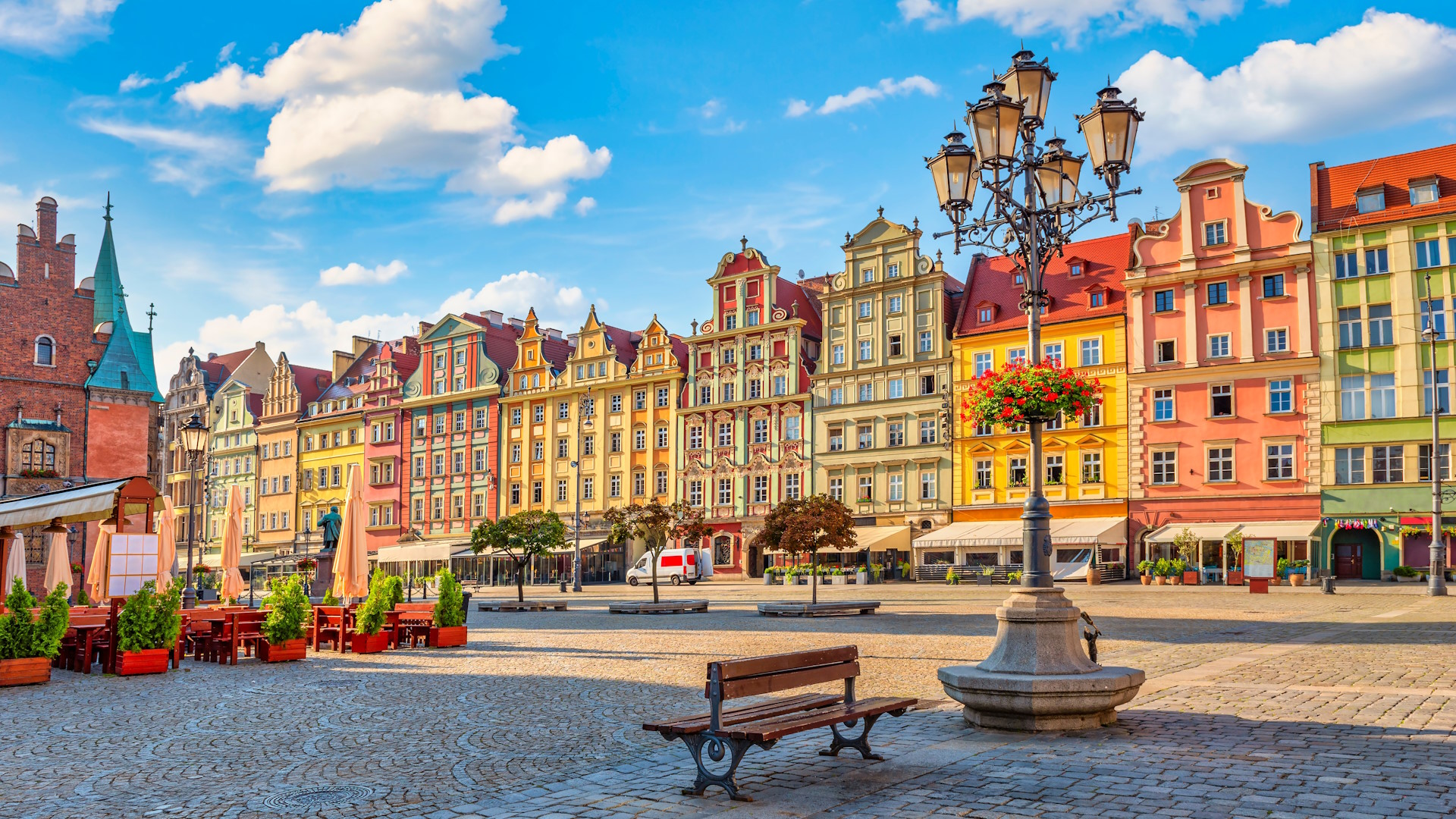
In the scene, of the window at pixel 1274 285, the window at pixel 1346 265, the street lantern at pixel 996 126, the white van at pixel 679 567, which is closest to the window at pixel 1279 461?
the window at pixel 1274 285

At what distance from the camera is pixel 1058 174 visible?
11758 mm

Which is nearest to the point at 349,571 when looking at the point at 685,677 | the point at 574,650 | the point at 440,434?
the point at 574,650

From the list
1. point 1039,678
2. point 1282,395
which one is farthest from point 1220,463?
point 1039,678

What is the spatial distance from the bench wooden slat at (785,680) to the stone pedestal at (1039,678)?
1315 mm

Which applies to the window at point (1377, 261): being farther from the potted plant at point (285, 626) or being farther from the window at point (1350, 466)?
the potted plant at point (285, 626)

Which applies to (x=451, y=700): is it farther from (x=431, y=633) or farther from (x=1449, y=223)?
(x=1449, y=223)

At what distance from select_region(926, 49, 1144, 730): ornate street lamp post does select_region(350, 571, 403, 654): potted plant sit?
10774 millimetres

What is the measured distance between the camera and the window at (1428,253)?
133ft

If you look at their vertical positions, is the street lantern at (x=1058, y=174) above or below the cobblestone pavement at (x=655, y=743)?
above

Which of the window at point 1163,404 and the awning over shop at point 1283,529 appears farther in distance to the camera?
the window at point 1163,404

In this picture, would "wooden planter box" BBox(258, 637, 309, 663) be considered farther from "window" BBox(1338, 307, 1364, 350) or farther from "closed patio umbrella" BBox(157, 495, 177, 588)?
"window" BBox(1338, 307, 1364, 350)

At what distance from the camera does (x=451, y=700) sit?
39.9ft

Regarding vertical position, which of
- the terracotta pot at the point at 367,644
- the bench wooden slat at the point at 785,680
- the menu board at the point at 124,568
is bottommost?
the terracotta pot at the point at 367,644

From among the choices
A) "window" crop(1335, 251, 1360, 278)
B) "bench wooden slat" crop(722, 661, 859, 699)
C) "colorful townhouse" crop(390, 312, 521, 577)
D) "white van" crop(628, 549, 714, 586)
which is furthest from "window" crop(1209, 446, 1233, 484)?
"bench wooden slat" crop(722, 661, 859, 699)
